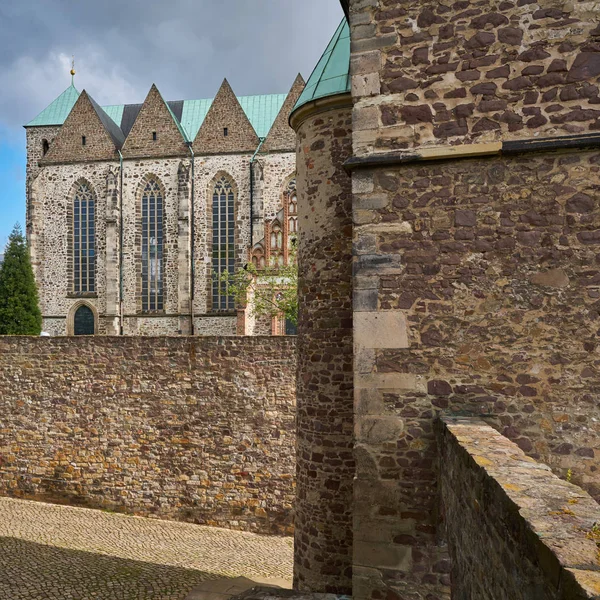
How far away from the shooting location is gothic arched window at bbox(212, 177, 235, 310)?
91.7 ft

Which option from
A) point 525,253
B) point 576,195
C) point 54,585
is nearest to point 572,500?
point 525,253

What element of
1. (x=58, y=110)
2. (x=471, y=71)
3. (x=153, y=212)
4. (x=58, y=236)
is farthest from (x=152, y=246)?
(x=471, y=71)

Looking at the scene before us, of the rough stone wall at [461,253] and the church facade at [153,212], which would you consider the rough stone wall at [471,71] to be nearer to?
the rough stone wall at [461,253]

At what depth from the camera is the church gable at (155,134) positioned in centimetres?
2873

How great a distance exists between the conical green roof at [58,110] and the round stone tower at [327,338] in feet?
101

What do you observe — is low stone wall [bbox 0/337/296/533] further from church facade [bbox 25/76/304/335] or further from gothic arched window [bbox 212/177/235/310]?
gothic arched window [bbox 212/177/235/310]

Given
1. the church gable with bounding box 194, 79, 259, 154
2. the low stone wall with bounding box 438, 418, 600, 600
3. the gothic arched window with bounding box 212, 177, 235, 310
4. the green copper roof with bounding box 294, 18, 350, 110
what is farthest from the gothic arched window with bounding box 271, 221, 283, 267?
the low stone wall with bounding box 438, 418, 600, 600

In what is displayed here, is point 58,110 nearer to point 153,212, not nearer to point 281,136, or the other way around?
point 153,212

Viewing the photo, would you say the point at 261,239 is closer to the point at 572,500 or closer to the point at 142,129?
the point at 142,129

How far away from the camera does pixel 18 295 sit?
26.6m

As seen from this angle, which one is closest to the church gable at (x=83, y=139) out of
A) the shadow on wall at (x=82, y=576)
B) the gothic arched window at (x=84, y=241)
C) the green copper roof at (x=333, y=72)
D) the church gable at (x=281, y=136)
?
the gothic arched window at (x=84, y=241)

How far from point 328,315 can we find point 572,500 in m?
3.95

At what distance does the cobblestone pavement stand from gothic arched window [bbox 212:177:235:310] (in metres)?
16.2

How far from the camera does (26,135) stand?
105ft
